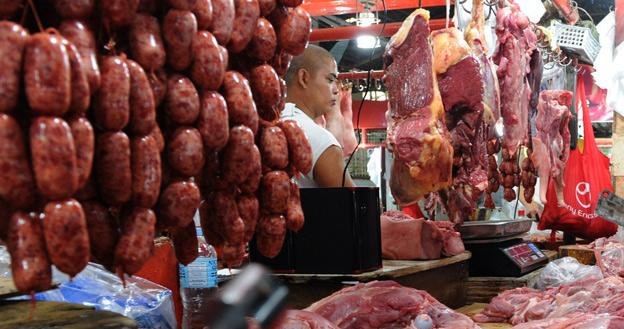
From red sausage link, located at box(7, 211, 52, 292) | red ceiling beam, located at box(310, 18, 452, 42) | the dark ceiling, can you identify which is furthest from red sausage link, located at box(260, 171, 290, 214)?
the dark ceiling

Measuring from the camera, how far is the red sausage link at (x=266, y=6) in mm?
2150

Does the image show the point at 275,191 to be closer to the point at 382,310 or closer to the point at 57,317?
the point at 57,317

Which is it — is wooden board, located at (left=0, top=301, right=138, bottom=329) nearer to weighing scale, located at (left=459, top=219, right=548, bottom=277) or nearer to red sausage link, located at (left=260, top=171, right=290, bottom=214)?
red sausage link, located at (left=260, top=171, right=290, bottom=214)

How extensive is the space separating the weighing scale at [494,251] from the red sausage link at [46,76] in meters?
4.54

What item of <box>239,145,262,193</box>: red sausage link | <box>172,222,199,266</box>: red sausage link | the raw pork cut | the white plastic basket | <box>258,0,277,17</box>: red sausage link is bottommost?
the raw pork cut

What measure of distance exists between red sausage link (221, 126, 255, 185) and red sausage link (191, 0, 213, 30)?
290 mm

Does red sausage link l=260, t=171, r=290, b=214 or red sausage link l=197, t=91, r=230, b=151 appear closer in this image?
red sausage link l=197, t=91, r=230, b=151

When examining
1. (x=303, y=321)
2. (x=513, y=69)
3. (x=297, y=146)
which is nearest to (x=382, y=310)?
(x=303, y=321)

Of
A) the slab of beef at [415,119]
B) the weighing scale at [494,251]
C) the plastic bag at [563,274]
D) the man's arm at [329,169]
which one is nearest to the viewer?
the man's arm at [329,169]

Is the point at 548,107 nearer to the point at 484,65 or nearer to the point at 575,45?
the point at 575,45

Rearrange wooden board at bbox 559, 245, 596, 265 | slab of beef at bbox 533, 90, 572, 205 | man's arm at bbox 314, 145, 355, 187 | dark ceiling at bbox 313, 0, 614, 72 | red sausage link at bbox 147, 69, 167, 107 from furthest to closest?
dark ceiling at bbox 313, 0, 614, 72
slab of beef at bbox 533, 90, 572, 205
wooden board at bbox 559, 245, 596, 265
man's arm at bbox 314, 145, 355, 187
red sausage link at bbox 147, 69, 167, 107

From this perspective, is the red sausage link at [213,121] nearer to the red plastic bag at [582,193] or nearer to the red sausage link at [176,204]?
the red sausage link at [176,204]

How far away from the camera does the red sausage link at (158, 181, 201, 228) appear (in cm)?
178

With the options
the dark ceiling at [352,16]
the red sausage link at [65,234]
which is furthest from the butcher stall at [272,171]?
the dark ceiling at [352,16]
